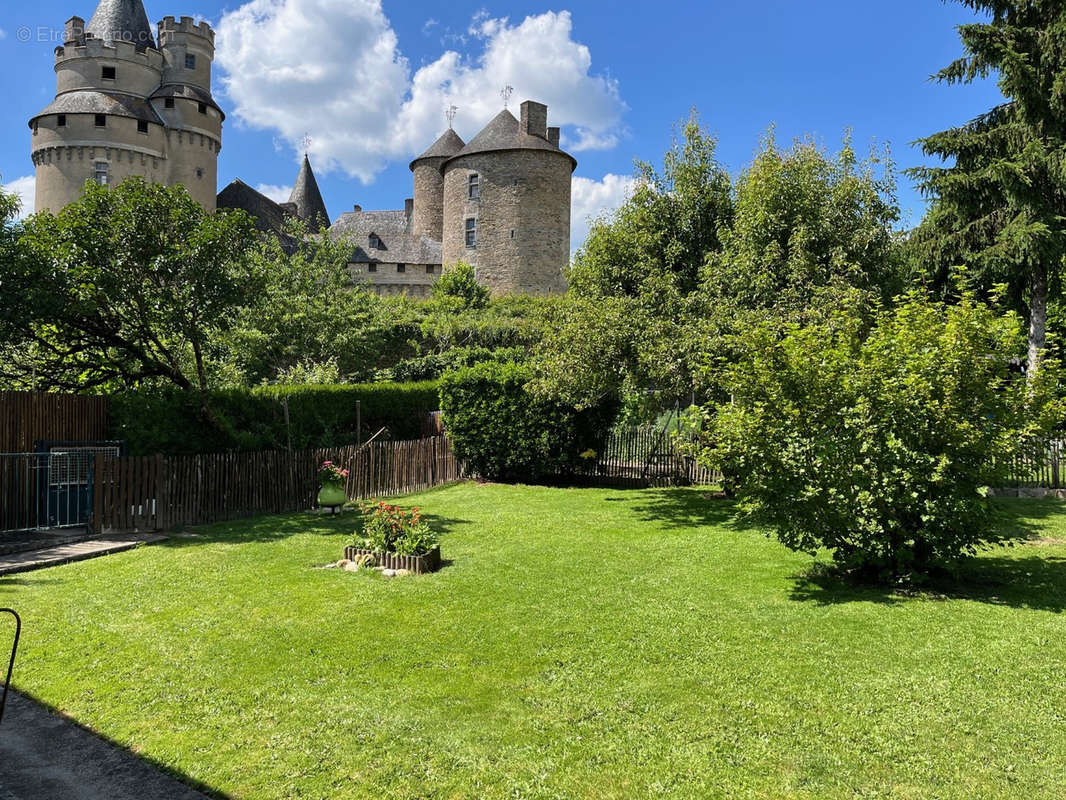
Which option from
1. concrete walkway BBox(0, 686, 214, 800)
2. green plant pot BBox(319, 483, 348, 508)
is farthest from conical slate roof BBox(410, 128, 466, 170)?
concrete walkway BBox(0, 686, 214, 800)

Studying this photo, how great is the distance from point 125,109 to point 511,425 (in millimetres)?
45632

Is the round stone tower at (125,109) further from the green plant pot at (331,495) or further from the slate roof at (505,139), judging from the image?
the green plant pot at (331,495)

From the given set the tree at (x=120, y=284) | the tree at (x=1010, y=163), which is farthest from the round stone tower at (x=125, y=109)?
the tree at (x=1010, y=163)

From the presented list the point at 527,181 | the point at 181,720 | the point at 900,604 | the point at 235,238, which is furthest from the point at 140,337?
the point at 527,181

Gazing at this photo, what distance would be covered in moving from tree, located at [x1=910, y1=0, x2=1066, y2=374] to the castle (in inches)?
1065

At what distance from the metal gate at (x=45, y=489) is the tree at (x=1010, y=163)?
71.1 ft

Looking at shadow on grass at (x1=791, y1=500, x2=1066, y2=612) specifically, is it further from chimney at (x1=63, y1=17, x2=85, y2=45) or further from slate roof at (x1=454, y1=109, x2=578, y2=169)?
chimney at (x1=63, y1=17, x2=85, y2=45)

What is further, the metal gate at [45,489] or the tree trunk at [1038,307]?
the tree trunk at [1038,307]

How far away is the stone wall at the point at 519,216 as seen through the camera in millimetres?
56188

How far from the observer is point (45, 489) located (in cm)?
1238

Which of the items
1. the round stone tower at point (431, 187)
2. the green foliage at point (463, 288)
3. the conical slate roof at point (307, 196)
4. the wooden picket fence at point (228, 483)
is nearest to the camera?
the wooden picket fence at point (228, 483)

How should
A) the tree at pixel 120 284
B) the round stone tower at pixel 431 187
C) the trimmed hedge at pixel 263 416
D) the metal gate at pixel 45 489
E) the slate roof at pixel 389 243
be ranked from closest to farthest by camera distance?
the metal gate at pixel 45 489 → the tree at pixel 120 284 → the trimmed hedge at pixel 263 416 → the slate roof at pixel 389 243 → the round stone tower at pixel 431 187

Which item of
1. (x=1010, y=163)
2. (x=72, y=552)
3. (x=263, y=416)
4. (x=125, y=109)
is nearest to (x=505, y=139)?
(x=125, y=109)

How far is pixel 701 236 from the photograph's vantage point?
53.1 ft
